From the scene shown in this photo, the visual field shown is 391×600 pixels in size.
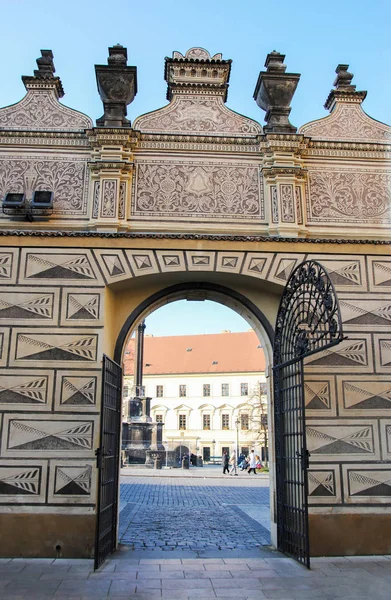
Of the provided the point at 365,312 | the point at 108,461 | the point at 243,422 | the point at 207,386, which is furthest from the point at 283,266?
the point at 207,386

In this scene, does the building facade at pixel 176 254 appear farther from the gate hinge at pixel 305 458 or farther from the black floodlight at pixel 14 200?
the gate hinge at pixel 305 458

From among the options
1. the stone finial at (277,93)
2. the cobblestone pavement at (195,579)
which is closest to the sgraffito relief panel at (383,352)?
the cobblestone pavement at (195,579)

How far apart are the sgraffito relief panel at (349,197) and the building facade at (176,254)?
24 mm

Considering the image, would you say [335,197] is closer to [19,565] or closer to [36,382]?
[36,382]

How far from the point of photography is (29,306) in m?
6.88

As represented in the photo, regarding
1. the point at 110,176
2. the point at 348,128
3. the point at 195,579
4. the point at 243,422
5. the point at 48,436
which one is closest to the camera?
the point at 195,579

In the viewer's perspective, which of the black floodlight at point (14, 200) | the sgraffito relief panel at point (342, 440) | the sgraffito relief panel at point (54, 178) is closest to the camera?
the sgraffito relief panel at point (342, 440)

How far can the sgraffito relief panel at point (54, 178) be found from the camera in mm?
7570

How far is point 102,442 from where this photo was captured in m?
6.00

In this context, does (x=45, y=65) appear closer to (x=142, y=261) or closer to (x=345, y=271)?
(x=142, y=261)

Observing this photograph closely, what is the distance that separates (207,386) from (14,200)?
39.6m

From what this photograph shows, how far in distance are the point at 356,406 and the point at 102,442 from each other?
10.3 ft

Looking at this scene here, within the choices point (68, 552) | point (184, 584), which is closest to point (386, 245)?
point (184, 584)

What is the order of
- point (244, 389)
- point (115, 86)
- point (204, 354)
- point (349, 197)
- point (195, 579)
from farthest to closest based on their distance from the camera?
point (204, 354) → point (244, 389) → point (115, 86) → point (349, 197) → point (195, 579)
